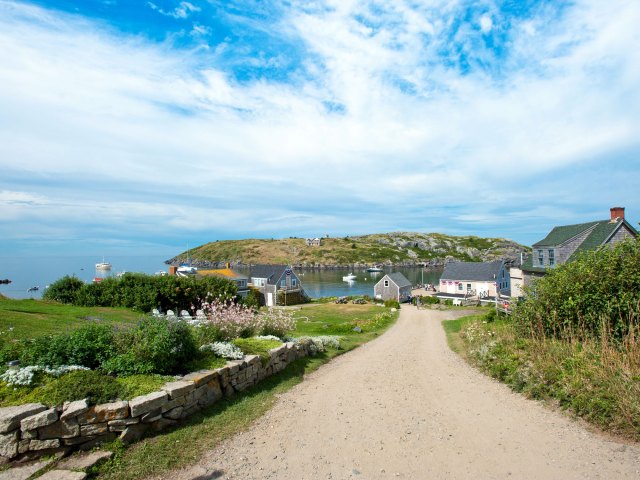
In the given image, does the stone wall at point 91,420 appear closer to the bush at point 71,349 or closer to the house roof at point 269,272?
the bush at point 71,349

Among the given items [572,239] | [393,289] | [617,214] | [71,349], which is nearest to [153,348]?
[71,349]

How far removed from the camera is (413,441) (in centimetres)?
666

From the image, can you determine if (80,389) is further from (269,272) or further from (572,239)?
(269,272)

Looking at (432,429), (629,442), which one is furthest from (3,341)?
(629,442)

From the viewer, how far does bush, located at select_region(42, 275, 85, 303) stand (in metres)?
25.9

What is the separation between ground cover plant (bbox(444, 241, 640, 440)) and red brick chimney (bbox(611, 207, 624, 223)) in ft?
76.3

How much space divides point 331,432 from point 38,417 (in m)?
4.53

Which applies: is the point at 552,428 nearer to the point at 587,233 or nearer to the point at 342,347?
the point at 342,347

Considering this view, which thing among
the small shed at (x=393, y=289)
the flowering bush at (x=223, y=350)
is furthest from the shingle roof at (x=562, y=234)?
the flowering bush at (x=223, y=350)

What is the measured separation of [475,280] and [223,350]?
56.0 m

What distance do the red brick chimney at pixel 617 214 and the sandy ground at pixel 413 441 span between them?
2844 cm

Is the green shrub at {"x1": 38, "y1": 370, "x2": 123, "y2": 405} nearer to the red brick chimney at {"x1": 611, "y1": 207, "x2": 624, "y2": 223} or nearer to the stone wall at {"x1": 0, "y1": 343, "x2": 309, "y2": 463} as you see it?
the stone wall at {"x1": 0, "y1": 343, "x2": 309, "y2": 463}

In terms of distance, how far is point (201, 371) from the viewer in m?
8.03

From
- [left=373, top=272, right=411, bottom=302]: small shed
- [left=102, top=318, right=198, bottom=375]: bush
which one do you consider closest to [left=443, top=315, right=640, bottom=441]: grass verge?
[left=102, top=318, right=198, bottom=375]: bush
